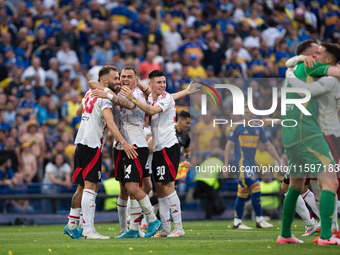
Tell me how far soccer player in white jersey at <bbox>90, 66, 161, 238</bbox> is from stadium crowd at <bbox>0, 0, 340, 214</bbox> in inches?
213

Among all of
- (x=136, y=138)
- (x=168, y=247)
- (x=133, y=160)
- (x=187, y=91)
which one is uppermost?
(x=187, y=91)

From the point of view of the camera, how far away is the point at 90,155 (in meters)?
10.7

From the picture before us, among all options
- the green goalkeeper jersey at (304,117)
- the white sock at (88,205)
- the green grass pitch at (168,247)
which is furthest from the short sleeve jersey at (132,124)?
the green goalkeeper jersey at (304,117)

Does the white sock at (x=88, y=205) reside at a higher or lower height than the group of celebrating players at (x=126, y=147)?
lower

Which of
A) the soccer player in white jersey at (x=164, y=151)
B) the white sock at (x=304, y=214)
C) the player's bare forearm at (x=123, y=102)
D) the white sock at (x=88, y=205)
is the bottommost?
the white sock at (x=304, y=214)

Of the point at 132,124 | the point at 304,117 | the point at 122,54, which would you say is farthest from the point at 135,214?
the point at 122,54

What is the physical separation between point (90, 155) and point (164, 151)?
119 cm

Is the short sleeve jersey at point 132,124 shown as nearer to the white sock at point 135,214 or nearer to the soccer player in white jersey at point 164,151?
the soccer player in white jersey at point 164,151

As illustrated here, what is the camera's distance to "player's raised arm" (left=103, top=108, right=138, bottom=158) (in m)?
10.4

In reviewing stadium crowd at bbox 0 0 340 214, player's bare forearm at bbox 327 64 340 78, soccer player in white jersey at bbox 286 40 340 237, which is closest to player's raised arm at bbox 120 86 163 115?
soccer player in white jersey at bbox 286 40 340 237

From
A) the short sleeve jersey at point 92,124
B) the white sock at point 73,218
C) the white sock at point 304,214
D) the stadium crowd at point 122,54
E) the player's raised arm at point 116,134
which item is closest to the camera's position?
the player's raised arm at point 116,134

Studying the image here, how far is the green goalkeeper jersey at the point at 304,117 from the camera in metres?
8.87

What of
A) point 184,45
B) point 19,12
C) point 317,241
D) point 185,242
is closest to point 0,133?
point 19,12

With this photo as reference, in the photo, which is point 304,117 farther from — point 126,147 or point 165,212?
point 165,212
